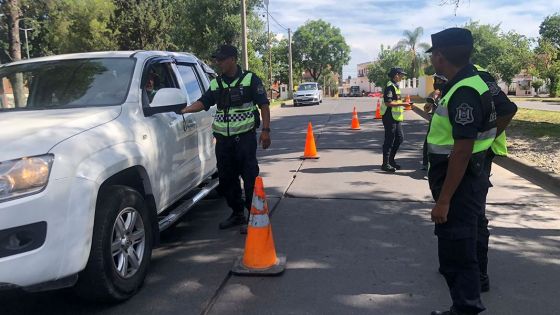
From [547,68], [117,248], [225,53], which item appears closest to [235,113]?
[225,53]

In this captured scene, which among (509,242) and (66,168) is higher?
(66,168)

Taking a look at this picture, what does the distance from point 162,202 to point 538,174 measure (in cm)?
628

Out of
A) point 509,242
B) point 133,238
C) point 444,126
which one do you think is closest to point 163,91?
point 133,238

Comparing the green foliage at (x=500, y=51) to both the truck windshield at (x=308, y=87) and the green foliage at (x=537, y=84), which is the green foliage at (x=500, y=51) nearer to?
the green foliage at (x=537, y=84)

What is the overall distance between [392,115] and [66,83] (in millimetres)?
5726

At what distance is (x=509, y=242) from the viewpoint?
508 centimetres

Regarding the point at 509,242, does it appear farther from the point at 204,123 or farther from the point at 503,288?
the point at 204,123

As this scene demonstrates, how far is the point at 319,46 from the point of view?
85.0 metres

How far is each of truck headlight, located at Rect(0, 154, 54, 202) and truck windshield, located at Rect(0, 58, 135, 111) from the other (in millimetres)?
1301

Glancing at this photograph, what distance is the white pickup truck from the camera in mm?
2889

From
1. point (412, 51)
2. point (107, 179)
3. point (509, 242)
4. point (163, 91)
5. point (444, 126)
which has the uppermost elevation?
point (412, 51)

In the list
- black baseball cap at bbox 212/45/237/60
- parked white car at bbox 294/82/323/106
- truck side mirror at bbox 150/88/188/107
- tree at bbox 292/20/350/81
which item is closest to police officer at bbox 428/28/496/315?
truck side mirror at bbox 150/88/188/107

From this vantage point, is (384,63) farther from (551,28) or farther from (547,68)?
(547,68)

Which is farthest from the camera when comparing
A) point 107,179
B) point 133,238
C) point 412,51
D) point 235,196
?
point 412,51
